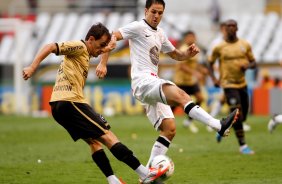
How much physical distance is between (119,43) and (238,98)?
16.9 m

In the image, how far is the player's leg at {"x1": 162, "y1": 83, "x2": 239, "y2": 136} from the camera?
10258 mm

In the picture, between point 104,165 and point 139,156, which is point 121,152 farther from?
point 139,156

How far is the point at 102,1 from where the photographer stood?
124ft

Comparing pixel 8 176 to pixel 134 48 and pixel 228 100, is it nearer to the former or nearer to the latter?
pixel 134 48

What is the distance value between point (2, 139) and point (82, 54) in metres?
9.36

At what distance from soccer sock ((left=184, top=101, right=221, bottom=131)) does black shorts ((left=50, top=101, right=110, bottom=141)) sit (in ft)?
3.85

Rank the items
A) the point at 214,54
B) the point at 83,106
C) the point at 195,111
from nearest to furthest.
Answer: the point at 83,106 < the point at 195,111 < the point at 214,54

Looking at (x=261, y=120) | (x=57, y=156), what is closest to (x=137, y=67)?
(x=57, y=156)

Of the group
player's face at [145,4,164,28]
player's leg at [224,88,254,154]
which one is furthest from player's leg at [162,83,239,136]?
player's leg at [224,88,254,154]

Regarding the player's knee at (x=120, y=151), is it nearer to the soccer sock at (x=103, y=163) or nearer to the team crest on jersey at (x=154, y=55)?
the soccer sock at (x=103, y=163)

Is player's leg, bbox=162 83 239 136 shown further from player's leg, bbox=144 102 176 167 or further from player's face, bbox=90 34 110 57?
player's face, bbox=90 34 110 57

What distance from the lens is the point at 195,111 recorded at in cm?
1047

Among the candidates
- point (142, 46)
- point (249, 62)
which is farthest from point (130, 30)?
point (249, 62)

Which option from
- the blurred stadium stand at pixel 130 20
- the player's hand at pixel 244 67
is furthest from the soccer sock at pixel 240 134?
the blurred stadium stand at pixel 130 20
